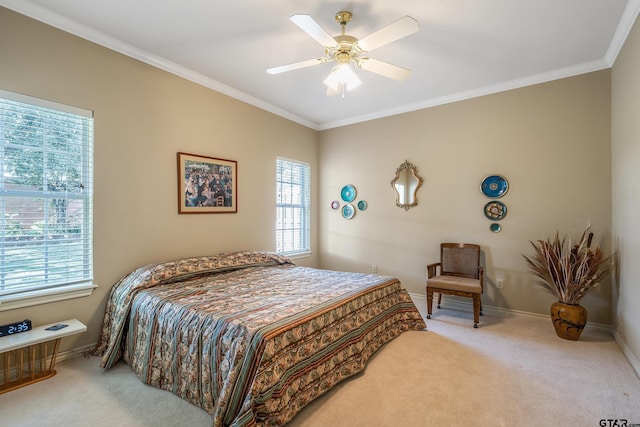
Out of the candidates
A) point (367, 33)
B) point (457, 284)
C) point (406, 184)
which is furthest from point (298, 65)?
point (457, 284)

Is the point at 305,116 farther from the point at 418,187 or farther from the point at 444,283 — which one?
the point at 444,283

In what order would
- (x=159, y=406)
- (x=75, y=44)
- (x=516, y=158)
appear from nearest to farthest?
(x=159, y=406), (x=75, y=44), (x=516, y=158)

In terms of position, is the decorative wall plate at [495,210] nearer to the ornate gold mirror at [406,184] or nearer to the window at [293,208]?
the ornate gold mirror at [406,184]

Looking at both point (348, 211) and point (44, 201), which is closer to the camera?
point (44, 201)

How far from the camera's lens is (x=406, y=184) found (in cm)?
441

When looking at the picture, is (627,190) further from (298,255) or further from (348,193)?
(298,255)

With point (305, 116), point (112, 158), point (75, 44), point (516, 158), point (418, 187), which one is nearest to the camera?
point (75, 44)

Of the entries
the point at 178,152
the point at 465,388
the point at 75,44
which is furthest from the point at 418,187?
the point at 75,44

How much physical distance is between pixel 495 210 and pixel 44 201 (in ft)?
15.1

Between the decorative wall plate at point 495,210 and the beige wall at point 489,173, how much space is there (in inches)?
2.2

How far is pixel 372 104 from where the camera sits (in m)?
4.32

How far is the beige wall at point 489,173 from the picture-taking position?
3217mm

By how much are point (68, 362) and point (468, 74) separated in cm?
476

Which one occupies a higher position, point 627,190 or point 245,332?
point 627,190
